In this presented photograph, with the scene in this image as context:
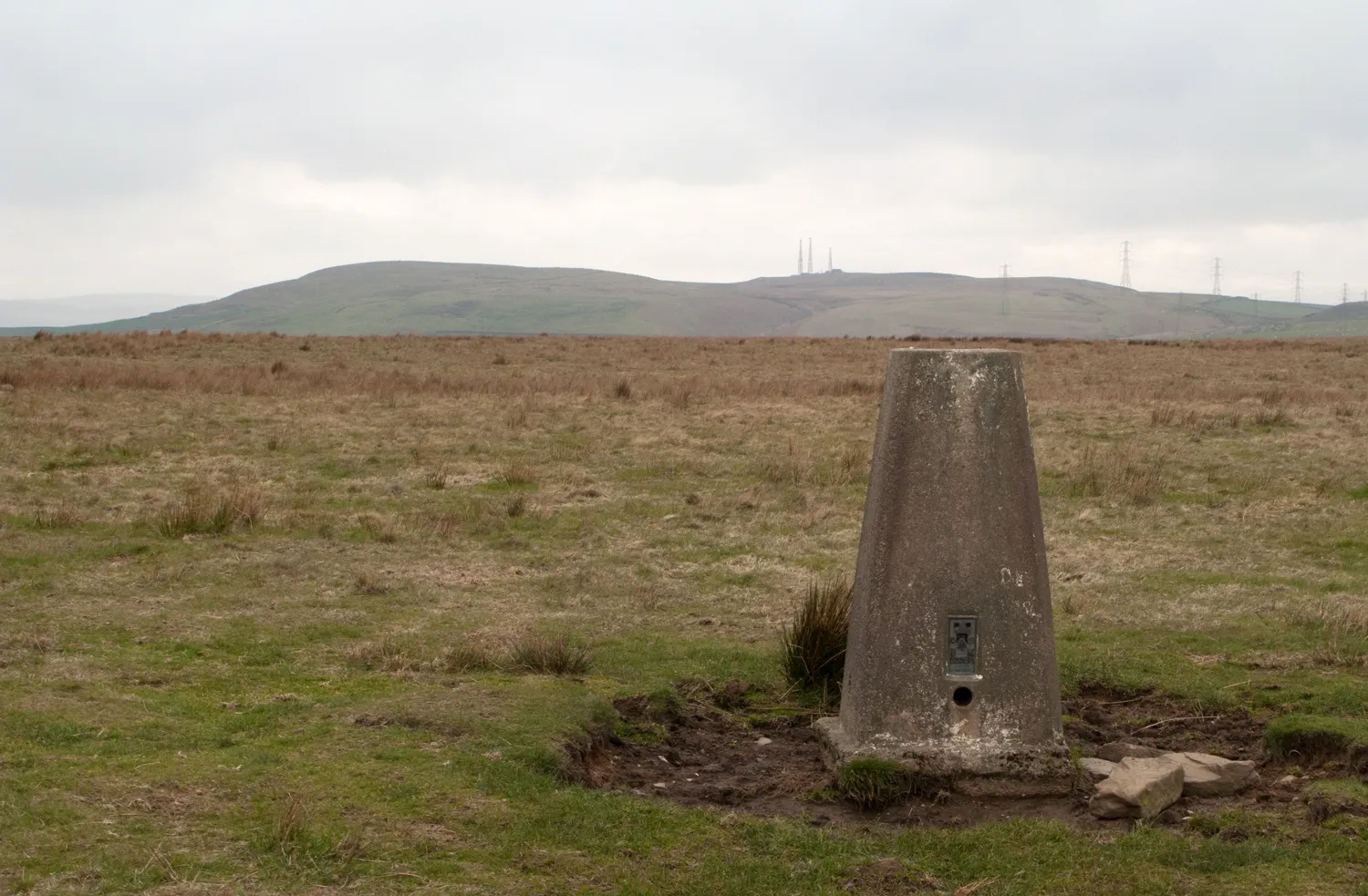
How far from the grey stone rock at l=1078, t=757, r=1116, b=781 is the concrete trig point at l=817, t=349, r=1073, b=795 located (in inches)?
6.9

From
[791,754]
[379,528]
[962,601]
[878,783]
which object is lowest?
[791,754]

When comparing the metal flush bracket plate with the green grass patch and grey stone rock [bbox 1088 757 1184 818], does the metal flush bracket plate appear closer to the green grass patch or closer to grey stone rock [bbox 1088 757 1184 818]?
grey stone rock [bbox 1088 757 1184 818]

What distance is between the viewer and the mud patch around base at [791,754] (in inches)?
243

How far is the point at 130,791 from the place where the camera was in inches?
222

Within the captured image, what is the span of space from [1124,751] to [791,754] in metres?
1.81

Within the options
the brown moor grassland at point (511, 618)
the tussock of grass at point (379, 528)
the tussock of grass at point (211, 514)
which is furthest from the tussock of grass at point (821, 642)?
the tussock of grass at point (211, 514)

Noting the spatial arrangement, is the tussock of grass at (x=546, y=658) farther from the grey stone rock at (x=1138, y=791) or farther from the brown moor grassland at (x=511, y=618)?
the grey stone rock at (x=1138, y=791)

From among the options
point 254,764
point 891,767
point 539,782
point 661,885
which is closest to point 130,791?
point 254,764

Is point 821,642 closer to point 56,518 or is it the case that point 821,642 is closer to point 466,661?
point 466,661

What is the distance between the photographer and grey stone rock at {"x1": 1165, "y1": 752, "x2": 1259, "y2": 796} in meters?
6.21

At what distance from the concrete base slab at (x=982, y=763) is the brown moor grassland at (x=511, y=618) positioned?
0.56m

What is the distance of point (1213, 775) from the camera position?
20.5ft

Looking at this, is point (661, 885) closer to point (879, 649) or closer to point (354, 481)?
point (879, 649)

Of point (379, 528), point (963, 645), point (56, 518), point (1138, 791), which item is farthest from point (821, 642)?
point (56, 518)
